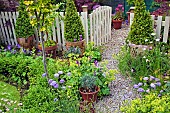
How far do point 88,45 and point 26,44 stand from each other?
158 cm

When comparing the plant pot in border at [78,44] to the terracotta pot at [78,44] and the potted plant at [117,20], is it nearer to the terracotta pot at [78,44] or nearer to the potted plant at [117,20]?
the terracotta pot at [78,44]

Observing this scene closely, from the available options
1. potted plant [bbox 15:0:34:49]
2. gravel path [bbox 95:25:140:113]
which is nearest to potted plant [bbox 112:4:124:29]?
gravel path [bbox 95:25:140:113]

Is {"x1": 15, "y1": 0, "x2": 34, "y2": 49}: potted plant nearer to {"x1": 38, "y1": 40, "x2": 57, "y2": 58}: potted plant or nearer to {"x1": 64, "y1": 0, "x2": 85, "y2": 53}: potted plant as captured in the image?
{"x1": 38, "y1": 40, "x2": 57, "y2": 58}: potted plant

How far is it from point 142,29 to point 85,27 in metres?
1.49

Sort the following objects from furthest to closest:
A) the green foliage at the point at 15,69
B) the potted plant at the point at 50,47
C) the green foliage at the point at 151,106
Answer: the potted plant at the point at 50,47 → the green foliage at the point at 15,69 → the green foliage at the point at 151,106

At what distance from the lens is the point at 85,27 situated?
5.64 meters

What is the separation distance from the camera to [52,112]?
3082mm

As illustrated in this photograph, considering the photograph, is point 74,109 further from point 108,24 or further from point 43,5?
point 108,24

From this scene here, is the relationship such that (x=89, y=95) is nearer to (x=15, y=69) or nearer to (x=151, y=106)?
(x=151, y=106)

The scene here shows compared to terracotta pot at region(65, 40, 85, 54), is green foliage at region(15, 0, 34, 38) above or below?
above

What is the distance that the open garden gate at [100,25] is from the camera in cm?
586

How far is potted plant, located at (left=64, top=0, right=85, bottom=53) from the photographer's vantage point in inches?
209

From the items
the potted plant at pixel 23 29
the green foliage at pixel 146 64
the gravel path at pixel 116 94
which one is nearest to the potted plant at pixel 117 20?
the gravel path at pixel 116 94

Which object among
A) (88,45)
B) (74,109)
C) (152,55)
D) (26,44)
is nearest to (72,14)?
(88,45)
